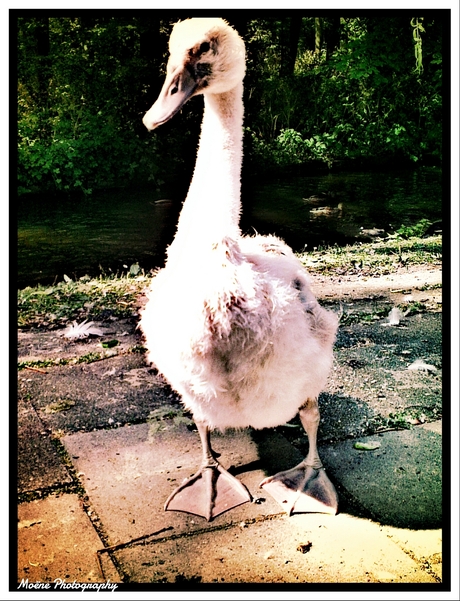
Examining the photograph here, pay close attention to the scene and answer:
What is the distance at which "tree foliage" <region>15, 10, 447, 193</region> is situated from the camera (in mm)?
2727

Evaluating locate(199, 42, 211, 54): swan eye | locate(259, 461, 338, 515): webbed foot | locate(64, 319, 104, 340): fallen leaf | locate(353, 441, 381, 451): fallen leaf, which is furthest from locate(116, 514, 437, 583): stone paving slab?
locate(199, 42, 211, 54): swan eye

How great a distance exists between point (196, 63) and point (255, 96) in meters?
0.80

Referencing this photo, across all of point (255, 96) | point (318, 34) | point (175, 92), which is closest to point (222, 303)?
point (175, 92)

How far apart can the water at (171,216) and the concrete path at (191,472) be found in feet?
2.21

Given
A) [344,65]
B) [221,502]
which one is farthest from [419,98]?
[221,502]

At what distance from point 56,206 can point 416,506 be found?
221 cm

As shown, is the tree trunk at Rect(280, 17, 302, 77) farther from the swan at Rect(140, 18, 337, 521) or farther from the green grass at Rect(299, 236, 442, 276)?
the green grass at Rect(299, 236, 442, 276)

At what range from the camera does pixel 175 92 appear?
2.23 metres

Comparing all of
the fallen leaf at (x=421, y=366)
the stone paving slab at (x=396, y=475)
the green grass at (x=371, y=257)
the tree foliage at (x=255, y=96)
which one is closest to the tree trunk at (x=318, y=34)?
Answer: the tree foliage at (x=255, y=96)

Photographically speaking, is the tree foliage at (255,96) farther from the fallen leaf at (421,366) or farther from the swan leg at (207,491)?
the swan leg at (207,491)

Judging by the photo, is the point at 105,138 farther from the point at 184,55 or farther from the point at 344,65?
the point at 344,65

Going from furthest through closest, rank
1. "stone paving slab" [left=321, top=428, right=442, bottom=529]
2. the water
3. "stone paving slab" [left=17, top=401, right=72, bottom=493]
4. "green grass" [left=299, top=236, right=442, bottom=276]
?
"green grass" [left=299, top=236, right=442, bottom=276] < the water < "stone paving slab" [left=17, top=401, right=72, bottom=493] < "stone paving slab" [left=321, top=428, right=442, bottom=529]

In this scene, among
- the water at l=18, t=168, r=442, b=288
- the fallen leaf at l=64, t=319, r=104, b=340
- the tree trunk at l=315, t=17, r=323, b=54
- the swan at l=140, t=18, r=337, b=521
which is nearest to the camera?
the swan at l=140, t=18, r=337, b=521

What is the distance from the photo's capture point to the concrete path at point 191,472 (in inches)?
87.8
